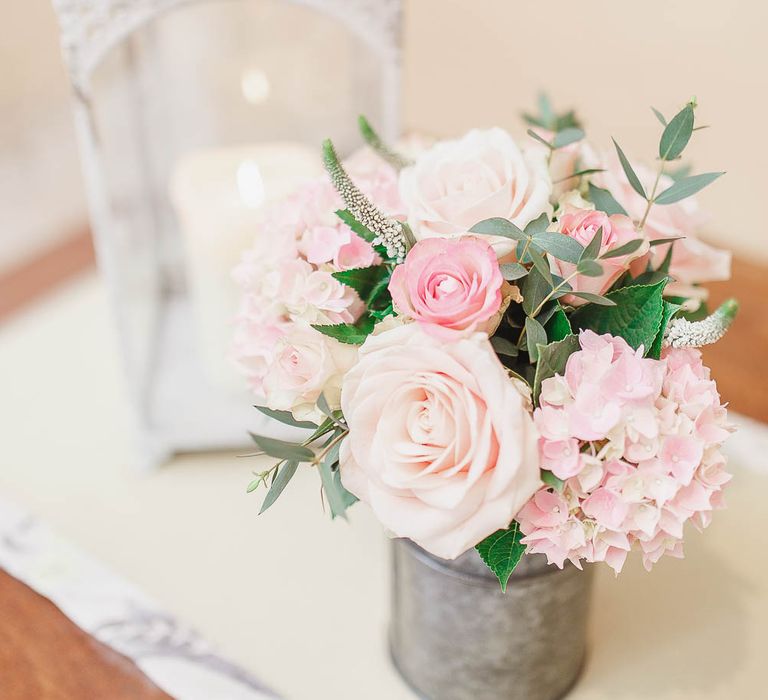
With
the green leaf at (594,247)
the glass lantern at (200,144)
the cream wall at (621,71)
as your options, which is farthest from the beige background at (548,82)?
the green leaf at (594,247)

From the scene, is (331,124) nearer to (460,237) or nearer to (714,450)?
(460,237)

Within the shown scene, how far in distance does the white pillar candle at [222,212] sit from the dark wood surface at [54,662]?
0.24 meters

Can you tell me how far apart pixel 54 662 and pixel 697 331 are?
0.49 m

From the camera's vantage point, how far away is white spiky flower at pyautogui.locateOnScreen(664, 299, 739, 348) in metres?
0.40

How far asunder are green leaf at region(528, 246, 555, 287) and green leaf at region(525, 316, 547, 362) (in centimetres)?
2

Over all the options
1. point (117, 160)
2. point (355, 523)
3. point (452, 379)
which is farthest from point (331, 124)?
point (452, 379)

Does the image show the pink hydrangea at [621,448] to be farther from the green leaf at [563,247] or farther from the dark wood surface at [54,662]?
the dark wood surface at [54,662]

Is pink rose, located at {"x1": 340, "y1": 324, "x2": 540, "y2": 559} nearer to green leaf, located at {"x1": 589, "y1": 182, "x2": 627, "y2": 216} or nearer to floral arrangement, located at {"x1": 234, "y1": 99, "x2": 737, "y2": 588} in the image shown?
floral arrangement, located at {"x1": 234, "y1": 99, "x2": 737, "y2": 588}

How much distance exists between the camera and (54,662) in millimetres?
597

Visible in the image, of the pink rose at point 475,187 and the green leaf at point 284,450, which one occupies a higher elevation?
the pink rose at point 475,187

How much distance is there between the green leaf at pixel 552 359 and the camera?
0.40 meters

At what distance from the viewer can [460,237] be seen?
43 cm

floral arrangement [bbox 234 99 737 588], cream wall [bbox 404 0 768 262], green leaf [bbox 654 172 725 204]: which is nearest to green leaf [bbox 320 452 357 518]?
floral arrangement [bbox 234 99 737 588]

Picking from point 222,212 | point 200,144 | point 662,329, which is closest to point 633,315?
point 662,329
